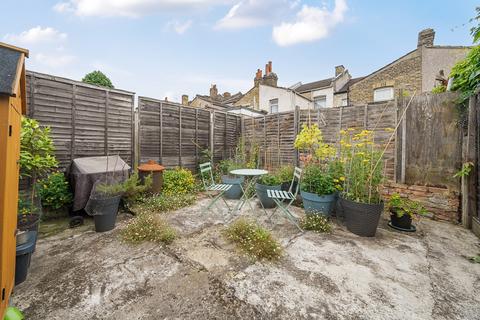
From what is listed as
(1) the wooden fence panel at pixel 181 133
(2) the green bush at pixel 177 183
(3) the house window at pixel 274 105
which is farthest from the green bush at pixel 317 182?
(3) the house window at pixel 274 105

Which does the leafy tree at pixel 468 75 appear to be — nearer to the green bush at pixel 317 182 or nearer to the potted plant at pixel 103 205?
the green bush at pixel 317 182

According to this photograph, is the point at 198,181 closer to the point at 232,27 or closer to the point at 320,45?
the point at 232,27

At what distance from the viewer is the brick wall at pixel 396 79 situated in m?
9.90

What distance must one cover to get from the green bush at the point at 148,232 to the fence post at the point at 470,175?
4.71 m

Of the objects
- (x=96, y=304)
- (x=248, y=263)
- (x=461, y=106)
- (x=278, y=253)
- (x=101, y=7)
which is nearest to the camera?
(x=96, y=304)

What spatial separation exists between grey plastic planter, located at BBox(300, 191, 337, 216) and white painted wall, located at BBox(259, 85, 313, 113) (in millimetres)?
10704

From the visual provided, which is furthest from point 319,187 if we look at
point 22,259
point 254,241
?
point 22,259

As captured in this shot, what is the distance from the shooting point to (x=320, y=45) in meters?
6.98

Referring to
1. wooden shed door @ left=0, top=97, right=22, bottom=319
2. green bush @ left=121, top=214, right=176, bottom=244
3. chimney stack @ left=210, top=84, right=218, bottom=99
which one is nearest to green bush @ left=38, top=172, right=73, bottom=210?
green bush @ left=121, top=214, right=176, bottom=244

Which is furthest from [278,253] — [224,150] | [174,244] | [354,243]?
[224,150]

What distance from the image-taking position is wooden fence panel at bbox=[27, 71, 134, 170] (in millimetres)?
3458

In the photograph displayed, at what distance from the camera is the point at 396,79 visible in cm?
1053

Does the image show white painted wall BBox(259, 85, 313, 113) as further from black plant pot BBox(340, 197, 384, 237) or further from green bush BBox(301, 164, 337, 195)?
black plant pot BBox(340, 197, 384, 237)

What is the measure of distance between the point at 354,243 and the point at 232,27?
20.1 ft
